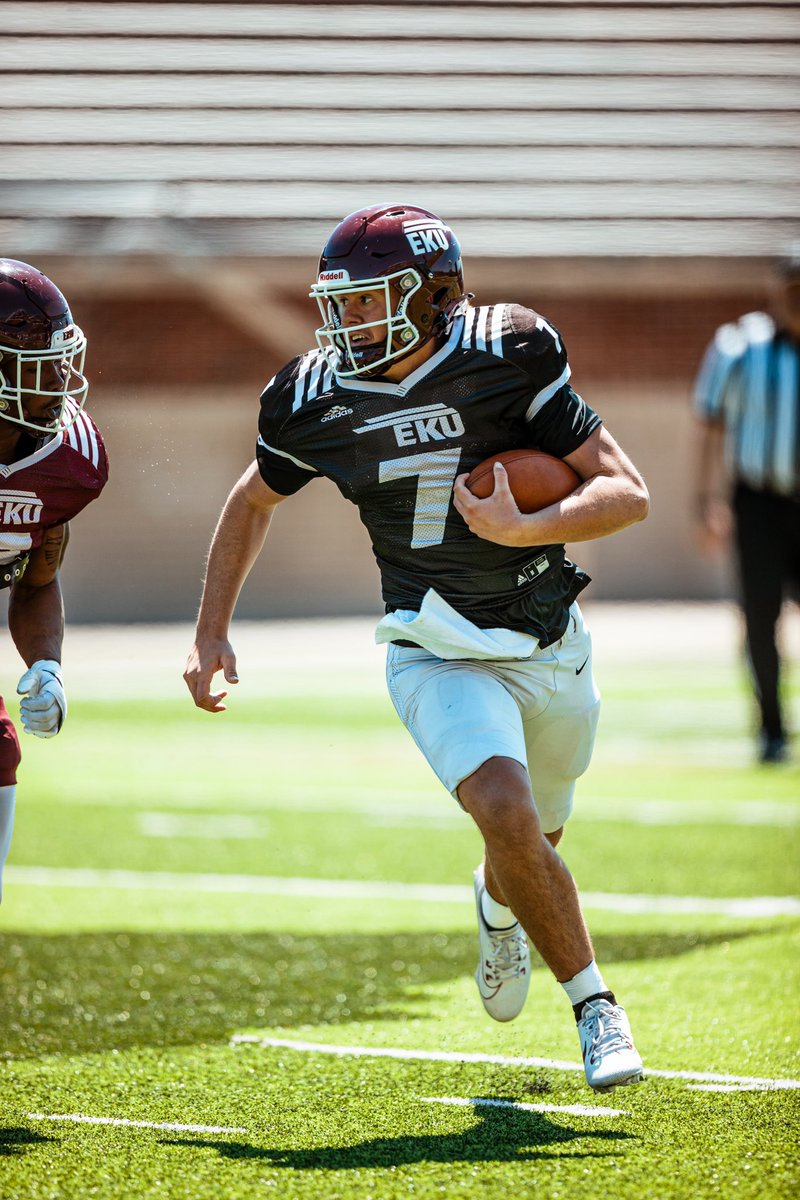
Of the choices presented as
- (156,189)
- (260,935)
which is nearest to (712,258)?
(156,189)

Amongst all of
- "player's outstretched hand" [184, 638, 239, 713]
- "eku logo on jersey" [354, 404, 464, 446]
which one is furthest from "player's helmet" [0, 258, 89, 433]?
"eku logo on jersey" [354, 404, 464, 446]

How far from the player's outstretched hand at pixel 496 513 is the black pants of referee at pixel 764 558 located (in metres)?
3.72

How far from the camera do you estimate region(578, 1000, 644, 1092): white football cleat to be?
2.86 meters

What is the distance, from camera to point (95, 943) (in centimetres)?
491

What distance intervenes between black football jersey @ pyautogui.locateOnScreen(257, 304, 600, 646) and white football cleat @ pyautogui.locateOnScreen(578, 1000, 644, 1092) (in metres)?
0.79

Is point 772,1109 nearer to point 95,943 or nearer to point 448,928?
point 448,928

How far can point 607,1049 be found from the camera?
2902 millimetres

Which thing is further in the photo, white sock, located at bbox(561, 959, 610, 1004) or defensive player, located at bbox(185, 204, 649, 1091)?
defensive player, located at bbox(185, 204, 649, 1091)

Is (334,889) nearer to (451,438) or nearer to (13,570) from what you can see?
(13,570)

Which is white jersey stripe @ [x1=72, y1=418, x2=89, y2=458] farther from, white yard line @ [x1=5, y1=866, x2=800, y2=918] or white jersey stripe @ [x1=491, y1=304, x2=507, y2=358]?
white yard line @ [x1=5, y1=866, x2=800, y2=918]

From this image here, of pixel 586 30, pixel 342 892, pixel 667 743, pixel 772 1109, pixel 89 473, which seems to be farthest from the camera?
pixel 667 743

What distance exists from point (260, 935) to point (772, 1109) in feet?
7.64

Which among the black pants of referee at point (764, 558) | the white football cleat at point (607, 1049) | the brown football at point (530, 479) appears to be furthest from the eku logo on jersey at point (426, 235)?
the black pants of referee at point (764, 558)

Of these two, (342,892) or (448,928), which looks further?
(342,892)
